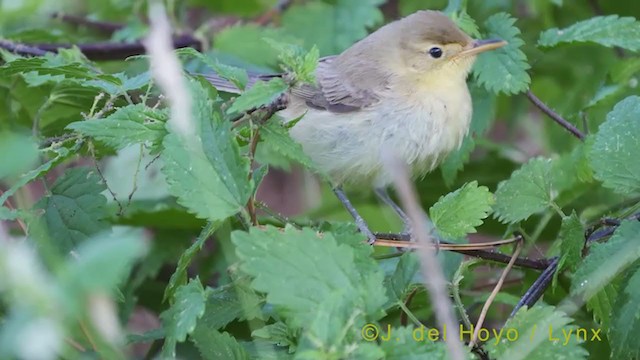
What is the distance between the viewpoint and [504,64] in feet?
9.43

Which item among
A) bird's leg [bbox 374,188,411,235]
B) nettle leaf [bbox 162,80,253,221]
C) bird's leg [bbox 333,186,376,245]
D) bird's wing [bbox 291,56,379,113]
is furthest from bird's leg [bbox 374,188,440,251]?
nettle leaf [bbox 162,80,253,221]

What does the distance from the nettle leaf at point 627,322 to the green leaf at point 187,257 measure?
0.89m

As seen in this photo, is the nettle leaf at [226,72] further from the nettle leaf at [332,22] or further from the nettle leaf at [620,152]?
the nettle leaf at [332,22]

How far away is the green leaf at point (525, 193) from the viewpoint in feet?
7.69

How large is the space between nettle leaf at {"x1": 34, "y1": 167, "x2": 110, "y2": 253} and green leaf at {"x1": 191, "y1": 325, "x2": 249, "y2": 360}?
0.61 m

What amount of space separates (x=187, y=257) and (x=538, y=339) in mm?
763

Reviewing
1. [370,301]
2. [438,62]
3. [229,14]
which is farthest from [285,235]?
[229,14]

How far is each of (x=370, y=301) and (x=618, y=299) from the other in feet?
2.13

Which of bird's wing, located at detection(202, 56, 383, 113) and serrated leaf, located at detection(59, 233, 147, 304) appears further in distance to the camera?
bird's wing, located at detection(202, 56, 383, 113)

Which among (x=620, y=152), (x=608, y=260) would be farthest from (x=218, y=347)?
(x=620, y=152)

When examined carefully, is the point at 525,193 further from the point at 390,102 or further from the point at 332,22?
the point at 332,22

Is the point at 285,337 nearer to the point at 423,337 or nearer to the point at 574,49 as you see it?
the point at 423,337

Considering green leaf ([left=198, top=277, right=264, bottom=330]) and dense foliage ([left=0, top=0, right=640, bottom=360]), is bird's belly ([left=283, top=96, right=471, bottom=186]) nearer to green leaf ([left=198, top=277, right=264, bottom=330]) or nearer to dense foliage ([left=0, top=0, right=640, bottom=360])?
dense foliage ([left=0, top=0, right=640, bottom=360])

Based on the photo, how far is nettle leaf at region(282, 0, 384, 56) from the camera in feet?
11.6
